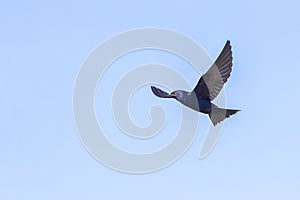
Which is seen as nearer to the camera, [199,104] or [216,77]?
[216,77]

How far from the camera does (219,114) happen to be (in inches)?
166

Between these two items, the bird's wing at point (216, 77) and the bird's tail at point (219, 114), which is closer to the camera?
the bird's wing at point (216, 77)

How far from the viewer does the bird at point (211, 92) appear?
398 centimetres

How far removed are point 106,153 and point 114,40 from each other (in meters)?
1.12

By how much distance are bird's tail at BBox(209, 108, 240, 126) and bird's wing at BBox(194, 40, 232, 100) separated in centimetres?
12

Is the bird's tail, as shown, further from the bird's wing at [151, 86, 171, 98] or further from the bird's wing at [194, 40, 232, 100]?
the bird's wing at [151, 86, 171, 98]

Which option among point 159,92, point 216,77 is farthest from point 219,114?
point 159,92

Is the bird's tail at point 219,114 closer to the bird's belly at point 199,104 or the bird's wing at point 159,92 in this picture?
the bird's belly at point 199,104

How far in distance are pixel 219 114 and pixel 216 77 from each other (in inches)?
13.0

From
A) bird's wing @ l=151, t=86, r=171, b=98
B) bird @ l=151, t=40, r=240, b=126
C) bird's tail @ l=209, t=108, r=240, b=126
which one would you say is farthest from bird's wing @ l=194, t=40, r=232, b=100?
bird's wing @ l=151, t=86, r=171, b=98

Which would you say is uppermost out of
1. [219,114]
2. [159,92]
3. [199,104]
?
[159,92]

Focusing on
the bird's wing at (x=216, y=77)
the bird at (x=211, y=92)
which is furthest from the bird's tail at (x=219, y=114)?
the bird's wing at (x=216, y=77)

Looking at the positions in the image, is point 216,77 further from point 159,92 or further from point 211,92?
point 159,92

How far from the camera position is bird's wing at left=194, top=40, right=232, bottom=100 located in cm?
396
